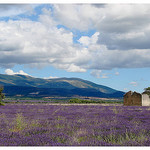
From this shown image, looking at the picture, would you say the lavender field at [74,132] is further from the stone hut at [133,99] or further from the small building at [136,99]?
the stone hut at [133,99]

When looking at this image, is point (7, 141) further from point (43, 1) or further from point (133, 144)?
point (43, 1)

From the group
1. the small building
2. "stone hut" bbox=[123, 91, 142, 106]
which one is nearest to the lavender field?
the small building

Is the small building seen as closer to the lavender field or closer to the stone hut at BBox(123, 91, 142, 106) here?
the stone hut at BBox(123, 91, 142, 106)

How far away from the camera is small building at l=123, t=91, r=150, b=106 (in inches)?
1425

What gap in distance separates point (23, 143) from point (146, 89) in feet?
135

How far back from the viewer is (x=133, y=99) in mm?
37031

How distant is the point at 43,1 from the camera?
7.47m

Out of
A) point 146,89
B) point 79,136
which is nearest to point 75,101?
point 146,89

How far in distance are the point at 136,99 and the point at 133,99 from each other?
21.7 inches

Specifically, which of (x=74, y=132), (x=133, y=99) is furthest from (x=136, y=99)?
(x=74, y=132)

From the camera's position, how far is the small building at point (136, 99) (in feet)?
119

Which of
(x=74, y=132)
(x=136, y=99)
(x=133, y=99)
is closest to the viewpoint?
(x=74, y=132)

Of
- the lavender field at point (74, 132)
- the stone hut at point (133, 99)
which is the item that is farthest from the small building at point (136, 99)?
the lavender field at point (74, 132)

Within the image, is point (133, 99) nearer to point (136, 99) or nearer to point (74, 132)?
point (136, 99)
